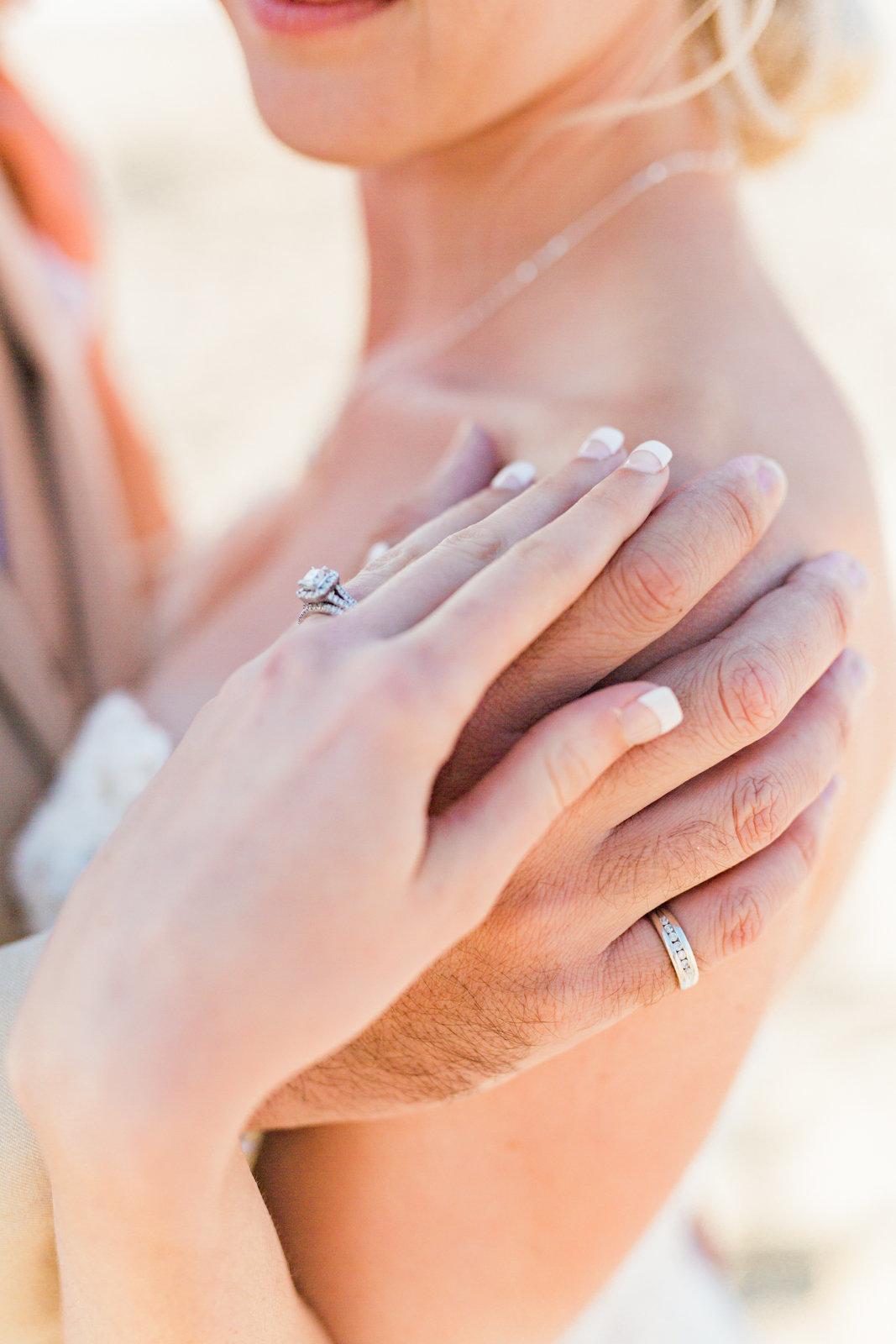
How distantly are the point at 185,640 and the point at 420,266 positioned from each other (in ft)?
1.87

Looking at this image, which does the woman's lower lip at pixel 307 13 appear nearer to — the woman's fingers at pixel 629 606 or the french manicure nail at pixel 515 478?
the french manicure nail at pixel 515 478

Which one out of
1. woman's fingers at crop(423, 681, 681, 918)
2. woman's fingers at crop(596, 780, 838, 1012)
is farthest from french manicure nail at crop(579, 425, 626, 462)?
woman's fingers at crop(596, 780, 838, 1012)

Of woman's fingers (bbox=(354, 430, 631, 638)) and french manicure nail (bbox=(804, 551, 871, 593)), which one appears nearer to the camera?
woman's fingers (bbox=(354, 430, 631, 638))

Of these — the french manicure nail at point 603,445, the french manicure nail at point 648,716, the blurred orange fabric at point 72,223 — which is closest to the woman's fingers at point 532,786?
the french manicure nail at point 648,716

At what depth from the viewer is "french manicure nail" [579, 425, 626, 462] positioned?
839 millimetres

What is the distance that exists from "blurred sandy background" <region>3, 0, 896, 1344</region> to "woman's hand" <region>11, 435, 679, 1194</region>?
0.69m

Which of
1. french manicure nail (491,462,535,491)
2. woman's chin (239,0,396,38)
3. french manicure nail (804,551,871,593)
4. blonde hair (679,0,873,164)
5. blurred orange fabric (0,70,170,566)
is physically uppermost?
blurred orange fabric (0,70,170,566)

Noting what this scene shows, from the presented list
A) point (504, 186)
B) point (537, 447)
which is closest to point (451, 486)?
point (537, 447)

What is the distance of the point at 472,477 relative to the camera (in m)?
1.00

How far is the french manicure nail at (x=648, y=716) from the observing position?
2.27 feet

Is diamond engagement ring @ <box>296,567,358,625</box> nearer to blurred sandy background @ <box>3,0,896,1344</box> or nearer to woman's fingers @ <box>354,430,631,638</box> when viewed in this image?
Result: woman's fingers @ <box>354,430,631,638</box>

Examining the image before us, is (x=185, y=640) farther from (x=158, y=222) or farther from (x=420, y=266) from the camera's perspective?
(x=158, y=222)

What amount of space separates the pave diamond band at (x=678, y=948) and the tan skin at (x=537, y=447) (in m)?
0.07

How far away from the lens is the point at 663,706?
2.31 feet
